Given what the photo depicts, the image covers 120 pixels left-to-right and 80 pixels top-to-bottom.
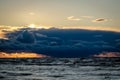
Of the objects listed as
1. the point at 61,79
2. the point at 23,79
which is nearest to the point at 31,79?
the point at 23,79

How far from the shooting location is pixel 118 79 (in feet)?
185

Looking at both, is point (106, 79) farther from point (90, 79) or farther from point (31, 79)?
point (31, 79)

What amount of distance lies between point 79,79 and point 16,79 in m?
11.2

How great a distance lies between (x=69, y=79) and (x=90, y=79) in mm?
3762

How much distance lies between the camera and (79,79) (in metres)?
56.8

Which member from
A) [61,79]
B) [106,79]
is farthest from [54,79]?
[106,79]

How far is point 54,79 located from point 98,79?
7.81 meters

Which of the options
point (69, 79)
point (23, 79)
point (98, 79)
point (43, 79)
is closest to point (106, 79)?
point (98, 79)

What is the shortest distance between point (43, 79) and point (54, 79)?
195 centimetres

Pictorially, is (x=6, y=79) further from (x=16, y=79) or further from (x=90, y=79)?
(x=90, y=79)

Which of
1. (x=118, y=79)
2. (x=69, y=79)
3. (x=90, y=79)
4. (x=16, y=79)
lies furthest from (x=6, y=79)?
(x=118, y=79)

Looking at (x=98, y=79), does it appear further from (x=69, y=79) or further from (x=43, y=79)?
(x=43, y=79)

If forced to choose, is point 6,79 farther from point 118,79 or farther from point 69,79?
point 118,79

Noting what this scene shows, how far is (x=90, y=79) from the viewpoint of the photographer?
56.8 m
